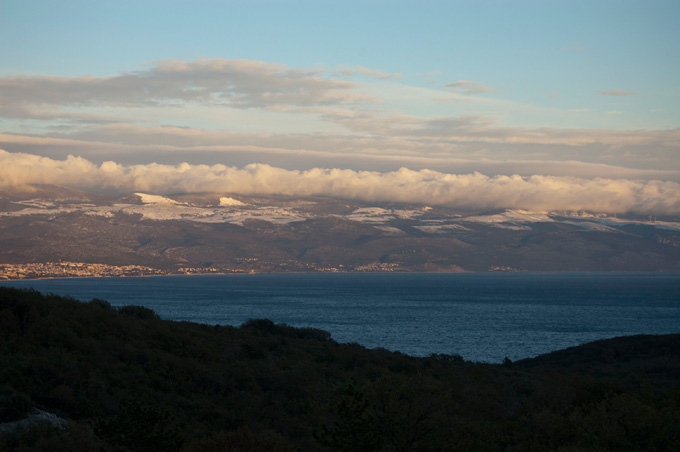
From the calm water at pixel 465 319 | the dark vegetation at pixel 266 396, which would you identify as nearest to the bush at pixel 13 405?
the dark vegetation at pixel 266 396

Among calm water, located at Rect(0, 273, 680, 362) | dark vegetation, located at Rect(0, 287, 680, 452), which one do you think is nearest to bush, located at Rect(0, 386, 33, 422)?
dark vegetation, located at Rect(0, 287, 680, 452)

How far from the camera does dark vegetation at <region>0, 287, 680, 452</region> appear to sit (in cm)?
1981

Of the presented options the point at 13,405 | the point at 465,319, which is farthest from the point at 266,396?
the point at 465,319

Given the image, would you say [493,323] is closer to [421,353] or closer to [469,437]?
[421,353]

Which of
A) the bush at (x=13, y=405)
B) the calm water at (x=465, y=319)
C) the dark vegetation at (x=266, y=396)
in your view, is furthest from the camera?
the calm water at (x=465, y=319)

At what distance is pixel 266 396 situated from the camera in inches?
1298

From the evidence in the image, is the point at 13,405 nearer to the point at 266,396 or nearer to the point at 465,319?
the point at 266,396

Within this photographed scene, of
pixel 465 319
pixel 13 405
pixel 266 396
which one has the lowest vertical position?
pixel 465 319

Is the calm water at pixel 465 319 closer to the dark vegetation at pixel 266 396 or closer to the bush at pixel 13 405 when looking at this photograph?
the dark vegetation at pixel 266 396

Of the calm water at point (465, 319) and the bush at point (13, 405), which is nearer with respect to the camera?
the bush at point (13, 405)

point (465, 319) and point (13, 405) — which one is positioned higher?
point (13, 405)

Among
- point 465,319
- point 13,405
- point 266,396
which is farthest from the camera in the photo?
point 465,319

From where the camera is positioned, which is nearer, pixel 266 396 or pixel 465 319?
pixel 266 396

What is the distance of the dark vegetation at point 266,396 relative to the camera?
1981 cm
